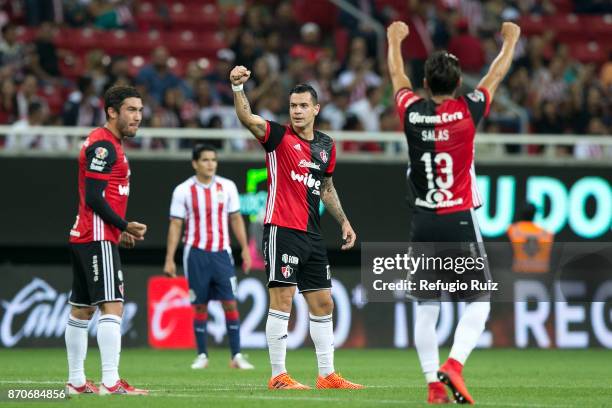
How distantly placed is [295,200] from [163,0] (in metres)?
14.3

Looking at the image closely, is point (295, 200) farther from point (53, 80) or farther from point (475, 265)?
point (53, 80)

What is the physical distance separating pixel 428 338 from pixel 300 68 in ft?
40.2

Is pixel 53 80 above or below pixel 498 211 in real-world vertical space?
above

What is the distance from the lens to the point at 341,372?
13727 millimetres

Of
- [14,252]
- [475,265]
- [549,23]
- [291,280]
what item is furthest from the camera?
[549,23]

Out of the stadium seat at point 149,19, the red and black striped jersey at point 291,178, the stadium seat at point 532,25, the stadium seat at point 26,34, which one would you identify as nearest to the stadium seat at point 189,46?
the stadium seat at point 149,19

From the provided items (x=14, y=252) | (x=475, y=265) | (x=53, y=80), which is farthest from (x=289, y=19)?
(x=475, y=265)

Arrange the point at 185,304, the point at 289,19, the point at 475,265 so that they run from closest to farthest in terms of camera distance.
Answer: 1. the point at 475,265
2. the point at 185,304
3. the point at 289,19

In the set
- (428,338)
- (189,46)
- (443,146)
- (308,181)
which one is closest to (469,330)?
(428,338)

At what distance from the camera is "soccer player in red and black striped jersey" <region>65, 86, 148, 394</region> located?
9.62 metres

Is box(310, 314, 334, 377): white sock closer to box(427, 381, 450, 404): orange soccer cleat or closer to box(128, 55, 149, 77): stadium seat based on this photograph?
box(427, 381, 450, 404): orange soccer cleat

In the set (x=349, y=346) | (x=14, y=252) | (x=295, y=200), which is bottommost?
(x=349, y=346)

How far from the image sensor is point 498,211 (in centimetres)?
1902

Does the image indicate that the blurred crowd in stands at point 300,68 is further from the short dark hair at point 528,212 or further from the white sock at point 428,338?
the white sock at point 428,338
